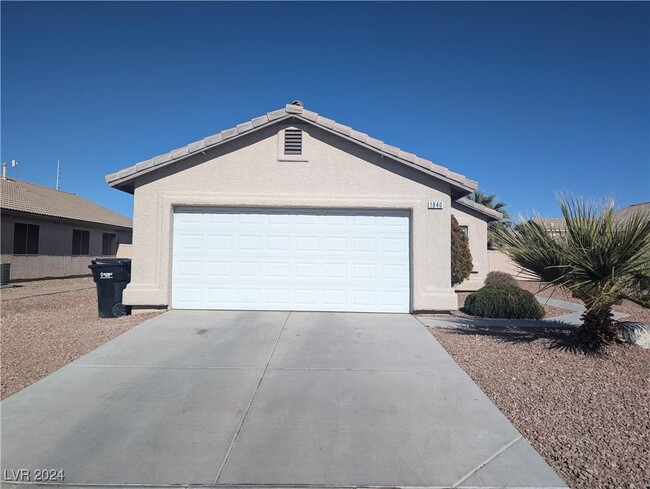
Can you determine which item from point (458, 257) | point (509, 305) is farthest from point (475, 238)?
point (509, 305)

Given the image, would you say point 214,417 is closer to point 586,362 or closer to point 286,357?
point 286,357

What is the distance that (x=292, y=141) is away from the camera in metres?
10.1

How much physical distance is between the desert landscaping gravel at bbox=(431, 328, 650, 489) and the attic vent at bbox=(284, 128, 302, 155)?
534 cm

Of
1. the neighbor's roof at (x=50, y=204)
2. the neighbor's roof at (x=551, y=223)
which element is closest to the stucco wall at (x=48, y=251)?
the neighbor's roof at (x=50, y=204)

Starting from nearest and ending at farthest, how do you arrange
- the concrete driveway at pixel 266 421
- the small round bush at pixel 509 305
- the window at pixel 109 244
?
the concrete driveway at pixel 266 421
the small round bush at pixel 509 305
the window at pixel 109 244

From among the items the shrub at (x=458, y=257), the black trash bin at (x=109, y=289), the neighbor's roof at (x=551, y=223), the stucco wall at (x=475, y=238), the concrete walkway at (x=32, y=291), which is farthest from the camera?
the stucco wall at (x=475, y=238)

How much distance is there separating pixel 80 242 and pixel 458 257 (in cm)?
1894

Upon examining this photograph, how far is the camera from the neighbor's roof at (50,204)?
18422mm

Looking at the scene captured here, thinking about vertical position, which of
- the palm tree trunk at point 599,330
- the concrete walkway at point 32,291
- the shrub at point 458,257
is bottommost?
the concrete walkway at point 32,291

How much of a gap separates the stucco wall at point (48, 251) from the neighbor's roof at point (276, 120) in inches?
436

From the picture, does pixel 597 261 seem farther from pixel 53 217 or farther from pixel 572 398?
pixel 53 217

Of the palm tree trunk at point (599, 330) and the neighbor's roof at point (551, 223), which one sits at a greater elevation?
the neighbor's roof at point (551, 223)

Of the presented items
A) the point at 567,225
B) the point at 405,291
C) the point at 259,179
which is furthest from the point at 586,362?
the point at 259,179

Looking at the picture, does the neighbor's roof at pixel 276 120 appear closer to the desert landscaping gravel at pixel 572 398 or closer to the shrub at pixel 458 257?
the desert landscaping gravel at pixel 572 398
